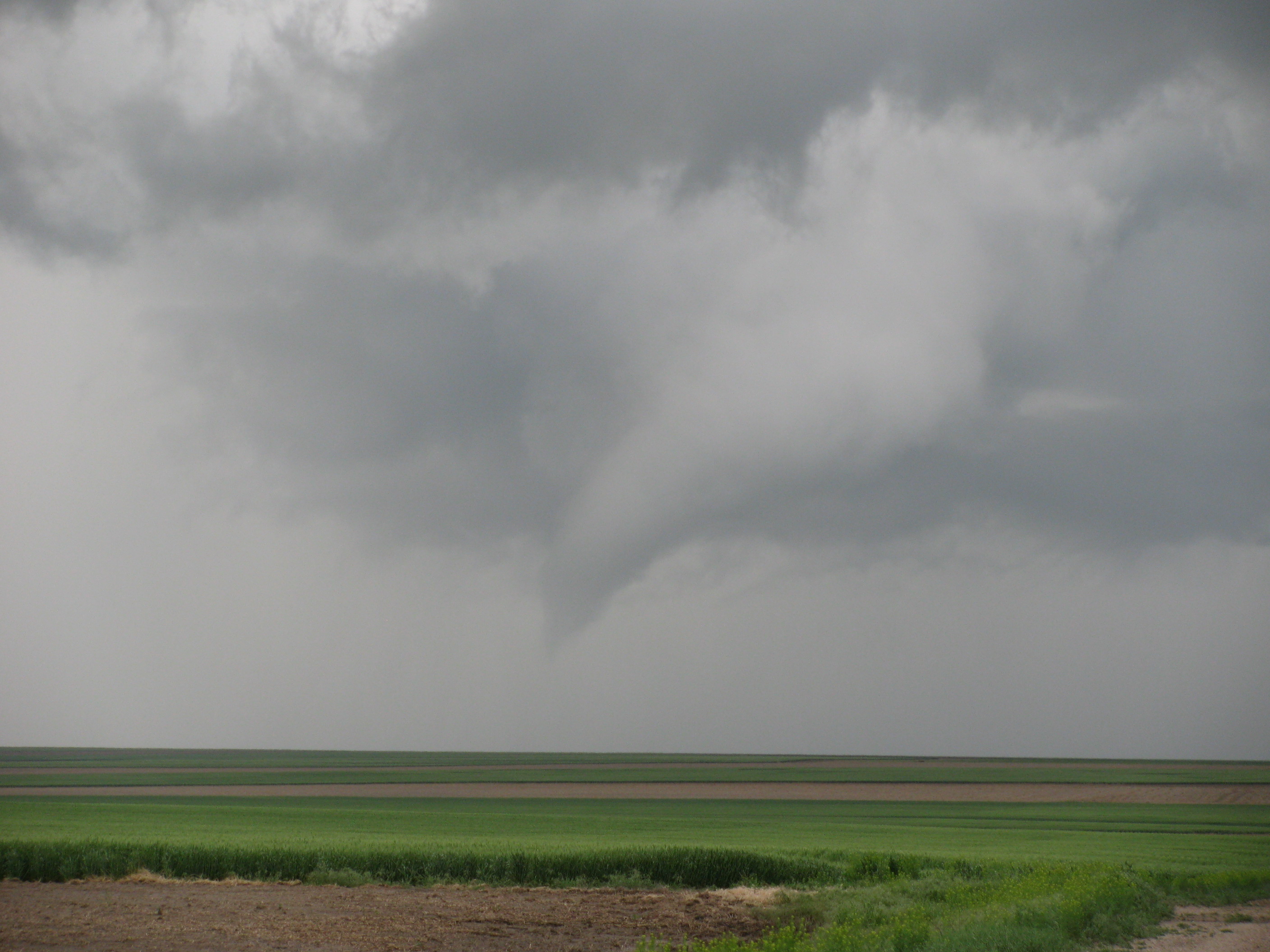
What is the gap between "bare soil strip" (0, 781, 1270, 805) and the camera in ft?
259

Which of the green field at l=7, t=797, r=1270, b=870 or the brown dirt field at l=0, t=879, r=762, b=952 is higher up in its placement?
the brown dirt field at l=0, t=879, r=762, b=952

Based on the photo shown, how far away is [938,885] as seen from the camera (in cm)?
2730

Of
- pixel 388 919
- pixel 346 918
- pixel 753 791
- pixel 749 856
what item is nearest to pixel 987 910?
pixel 749 856

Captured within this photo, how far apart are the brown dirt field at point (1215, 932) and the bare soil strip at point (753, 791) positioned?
53189 millimetres

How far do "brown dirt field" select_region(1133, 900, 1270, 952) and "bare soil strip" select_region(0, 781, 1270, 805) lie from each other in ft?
175

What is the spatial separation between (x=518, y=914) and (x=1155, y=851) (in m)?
25.9

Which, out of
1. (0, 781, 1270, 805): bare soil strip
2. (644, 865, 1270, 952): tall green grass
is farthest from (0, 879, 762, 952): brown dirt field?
(0, 781, 1270, 805): bare soil strip

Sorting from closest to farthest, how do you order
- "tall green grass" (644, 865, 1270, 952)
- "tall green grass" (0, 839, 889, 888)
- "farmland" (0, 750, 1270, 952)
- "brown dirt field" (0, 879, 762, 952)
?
"tall green grass" (644, 865, 1270, 952) → "brown dirt field" (0, 879, 762, 952) → "farmland" (0, 750, 1270, 952) → "tall green grass" (0, 839, 889, 888)

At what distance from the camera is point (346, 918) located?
982 inches

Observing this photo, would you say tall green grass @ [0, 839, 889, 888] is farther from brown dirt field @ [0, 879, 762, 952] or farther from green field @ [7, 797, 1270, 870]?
brown dirt field @ [0, 879, 762, 952]

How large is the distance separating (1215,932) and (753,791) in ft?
231

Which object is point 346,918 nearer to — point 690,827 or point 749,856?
point 749,856

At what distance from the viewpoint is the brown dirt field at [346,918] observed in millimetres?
22297

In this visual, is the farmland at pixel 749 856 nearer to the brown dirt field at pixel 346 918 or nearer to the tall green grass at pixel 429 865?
the tall green grass at pixel 429 865
